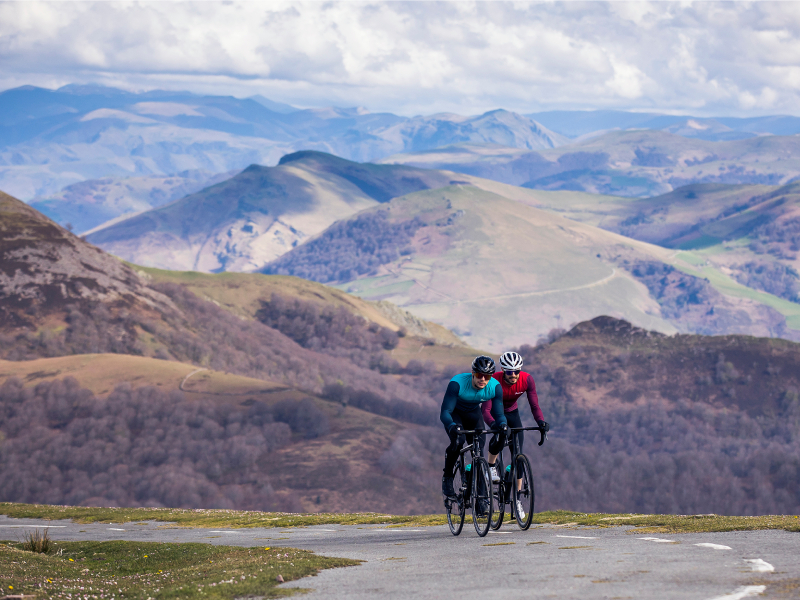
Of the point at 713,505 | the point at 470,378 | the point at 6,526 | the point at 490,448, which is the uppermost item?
the point at 470,378

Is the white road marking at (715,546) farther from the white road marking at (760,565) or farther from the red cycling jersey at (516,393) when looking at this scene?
the red cycling jersey at (516,393)

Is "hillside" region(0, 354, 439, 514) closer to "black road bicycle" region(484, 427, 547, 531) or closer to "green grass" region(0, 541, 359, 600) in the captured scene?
"green grass" region(0, 541, 359, 600)

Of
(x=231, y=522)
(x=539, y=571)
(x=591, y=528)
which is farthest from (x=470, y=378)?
(x=231, y=522)

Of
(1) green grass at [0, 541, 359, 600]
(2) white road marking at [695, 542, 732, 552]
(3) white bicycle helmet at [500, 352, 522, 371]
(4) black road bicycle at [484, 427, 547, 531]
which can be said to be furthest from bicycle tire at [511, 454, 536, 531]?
(1) green grass at [0, 541, 359, 600]

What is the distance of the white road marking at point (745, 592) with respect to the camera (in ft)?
48.5

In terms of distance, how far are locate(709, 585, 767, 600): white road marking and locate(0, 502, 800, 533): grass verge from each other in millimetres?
9659

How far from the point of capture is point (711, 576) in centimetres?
1678

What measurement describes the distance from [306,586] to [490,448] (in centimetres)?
727

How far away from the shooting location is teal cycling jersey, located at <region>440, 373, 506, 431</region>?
22.4 meters

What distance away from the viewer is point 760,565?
1778 cm

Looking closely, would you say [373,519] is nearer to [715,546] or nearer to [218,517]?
[218,517]

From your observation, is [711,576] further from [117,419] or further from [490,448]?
[117,419]

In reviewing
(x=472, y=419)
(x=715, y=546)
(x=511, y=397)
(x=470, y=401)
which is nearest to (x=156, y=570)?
(x=472, y=419)

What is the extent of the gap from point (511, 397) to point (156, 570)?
11.9 meters
